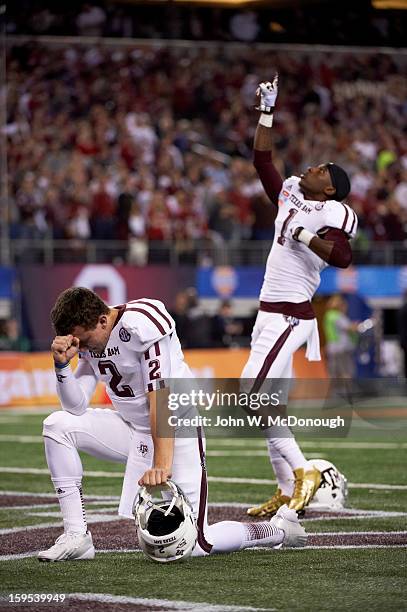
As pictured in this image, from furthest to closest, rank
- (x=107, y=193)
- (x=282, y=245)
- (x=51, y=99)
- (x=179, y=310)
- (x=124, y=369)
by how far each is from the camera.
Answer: (x=51, y=99) → (x=107, y=193) → (x=179, y=310) → (x=282, y=245) → (x=124, y=369)

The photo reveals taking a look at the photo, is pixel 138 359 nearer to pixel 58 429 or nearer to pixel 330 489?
pixel 58 429

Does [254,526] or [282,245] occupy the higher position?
[282,245]

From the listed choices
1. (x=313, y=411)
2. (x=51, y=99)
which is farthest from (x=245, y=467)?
(x=51, y=99)

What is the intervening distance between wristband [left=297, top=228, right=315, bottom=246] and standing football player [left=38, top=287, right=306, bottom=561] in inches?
65.2

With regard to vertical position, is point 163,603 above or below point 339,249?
below

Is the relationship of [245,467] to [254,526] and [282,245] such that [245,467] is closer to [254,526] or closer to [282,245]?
[282,245]

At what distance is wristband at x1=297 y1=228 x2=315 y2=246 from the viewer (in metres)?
7.09

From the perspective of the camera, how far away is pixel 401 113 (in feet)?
79.5

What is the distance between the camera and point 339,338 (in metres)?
18.2

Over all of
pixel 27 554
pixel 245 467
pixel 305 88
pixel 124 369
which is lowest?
pixel 245 467

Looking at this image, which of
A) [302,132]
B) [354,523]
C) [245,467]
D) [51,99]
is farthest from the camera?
[302,132]

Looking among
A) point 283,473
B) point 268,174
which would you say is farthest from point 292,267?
point 283,473

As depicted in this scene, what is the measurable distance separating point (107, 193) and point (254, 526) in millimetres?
13984

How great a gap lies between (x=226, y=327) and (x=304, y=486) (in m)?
10.6
